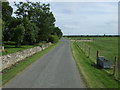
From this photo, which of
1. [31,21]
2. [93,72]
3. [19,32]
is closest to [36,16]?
[31,21]

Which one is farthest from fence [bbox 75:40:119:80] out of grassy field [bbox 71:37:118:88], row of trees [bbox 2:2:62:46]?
row of trees [bbox 2:2:62:46]

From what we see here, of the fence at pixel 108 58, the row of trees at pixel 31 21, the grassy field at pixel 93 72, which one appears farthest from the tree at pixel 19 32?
the fence at pixel 108 58

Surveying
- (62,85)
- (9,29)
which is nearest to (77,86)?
(62,85)

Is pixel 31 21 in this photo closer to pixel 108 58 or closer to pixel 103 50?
pixel 103 50

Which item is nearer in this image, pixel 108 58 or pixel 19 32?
pixel 108 58

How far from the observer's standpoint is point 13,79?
10.7 meters

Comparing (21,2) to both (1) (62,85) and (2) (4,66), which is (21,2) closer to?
(2) (4,66)

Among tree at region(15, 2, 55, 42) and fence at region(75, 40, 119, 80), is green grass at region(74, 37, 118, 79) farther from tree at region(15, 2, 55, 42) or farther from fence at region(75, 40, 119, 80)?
tree at region(15, 2, 55, 42)

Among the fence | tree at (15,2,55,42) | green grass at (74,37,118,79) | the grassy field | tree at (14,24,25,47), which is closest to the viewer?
the grassy field

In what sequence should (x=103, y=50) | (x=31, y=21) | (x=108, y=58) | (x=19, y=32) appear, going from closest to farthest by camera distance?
(x=108, y=58) → (x=19, y=32) → (x=103, y=50) → (x=31, y=21)

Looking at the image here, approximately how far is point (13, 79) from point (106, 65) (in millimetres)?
9178

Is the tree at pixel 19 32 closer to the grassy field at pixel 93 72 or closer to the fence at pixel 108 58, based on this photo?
the grassy field at pixel 93 72

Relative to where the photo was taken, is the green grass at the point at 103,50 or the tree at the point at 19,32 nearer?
the green grass at the point at 103,50

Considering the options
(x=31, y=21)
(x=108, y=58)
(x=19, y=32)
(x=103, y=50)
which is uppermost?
(x=31, y=21)
